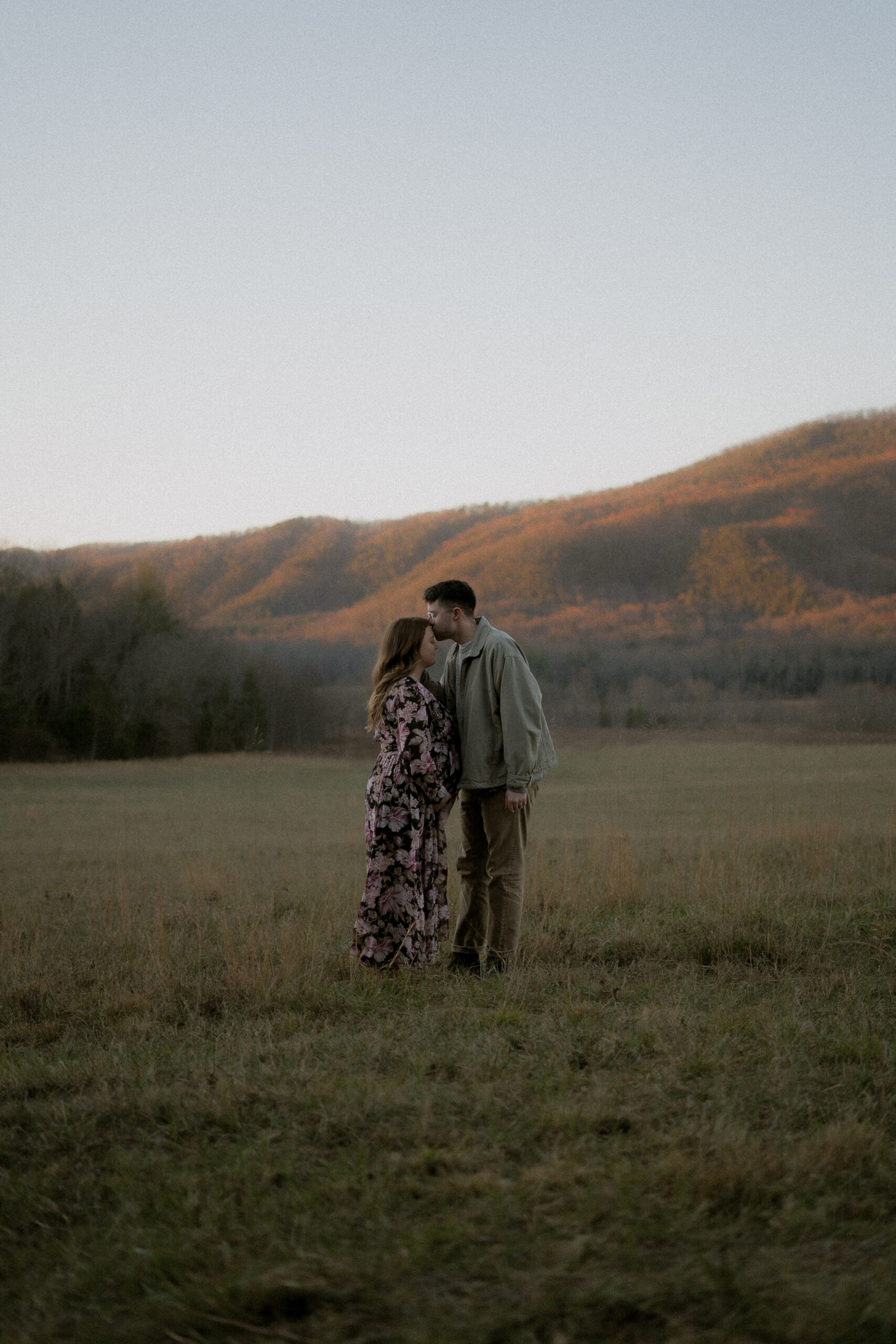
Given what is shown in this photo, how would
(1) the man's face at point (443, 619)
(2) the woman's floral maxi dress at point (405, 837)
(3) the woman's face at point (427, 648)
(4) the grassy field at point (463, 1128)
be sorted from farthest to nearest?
(1) the man's face at point (443, 619) < (3) the woman's face at point (427, 648) < (2) the woman's floral maxi dress at point (405, 837) < (4) the grassy field at point (463, 1128)

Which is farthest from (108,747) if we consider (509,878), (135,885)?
(509,878)

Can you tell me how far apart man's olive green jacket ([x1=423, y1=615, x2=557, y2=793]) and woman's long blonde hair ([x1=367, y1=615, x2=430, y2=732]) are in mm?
251

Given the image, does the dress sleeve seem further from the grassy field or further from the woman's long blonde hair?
the grassy field

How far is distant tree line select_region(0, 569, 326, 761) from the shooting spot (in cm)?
5819

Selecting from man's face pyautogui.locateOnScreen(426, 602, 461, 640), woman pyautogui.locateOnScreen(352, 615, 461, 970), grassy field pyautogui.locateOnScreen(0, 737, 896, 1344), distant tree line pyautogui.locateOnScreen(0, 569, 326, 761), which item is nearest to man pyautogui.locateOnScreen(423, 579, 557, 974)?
man's face pyautogui.locateOnScreen(426, 602, 461, 640)

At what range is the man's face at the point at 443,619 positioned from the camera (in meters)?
6.24

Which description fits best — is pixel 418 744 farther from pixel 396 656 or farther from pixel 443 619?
pixel 443 619

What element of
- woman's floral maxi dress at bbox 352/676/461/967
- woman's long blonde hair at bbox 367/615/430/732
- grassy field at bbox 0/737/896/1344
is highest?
woman's long blonde hair at bbox 367/615/430/732

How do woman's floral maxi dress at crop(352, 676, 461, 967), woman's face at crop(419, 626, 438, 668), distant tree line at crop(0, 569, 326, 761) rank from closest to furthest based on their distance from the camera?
woman's floral maxi dress at crop(352, 676, 461, 967)
woman's face at crop(419, 626, 438, 668)
distant tree line at crop(0, 569, 326, 761)

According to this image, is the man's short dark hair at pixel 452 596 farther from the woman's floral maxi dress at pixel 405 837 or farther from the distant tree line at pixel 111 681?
the distant tree line at pixel 111 681

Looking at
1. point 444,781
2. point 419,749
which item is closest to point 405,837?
point 444,781

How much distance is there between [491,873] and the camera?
616 cm

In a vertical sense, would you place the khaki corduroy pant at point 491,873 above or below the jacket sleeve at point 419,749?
below

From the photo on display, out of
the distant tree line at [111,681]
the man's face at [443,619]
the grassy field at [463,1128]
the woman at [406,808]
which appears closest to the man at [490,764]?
the man's face at [443,619]
